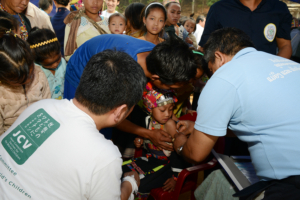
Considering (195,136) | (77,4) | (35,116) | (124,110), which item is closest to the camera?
(35,116)

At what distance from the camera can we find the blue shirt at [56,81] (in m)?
2.29

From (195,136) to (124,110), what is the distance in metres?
0.51

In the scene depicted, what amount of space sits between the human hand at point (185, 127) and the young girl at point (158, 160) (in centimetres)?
6

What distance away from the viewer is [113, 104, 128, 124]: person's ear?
1.12 m

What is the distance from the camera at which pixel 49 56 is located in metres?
2.25

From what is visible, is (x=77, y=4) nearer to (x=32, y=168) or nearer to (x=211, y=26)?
(x=211, y=26)

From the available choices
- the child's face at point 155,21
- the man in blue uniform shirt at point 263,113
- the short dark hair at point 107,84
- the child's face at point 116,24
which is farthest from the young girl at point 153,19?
the short dark hair at point 107,84

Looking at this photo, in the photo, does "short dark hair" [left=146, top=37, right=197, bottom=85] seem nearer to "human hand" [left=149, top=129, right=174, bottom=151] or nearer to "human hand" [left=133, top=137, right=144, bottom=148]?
"human hand" [left=149, top=129, right=174, bottom=151]

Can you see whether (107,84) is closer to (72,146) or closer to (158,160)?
(72,146)

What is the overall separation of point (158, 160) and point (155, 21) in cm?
187

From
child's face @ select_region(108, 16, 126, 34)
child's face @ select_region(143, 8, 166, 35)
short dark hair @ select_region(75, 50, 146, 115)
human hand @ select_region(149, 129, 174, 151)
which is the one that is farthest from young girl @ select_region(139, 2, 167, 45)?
short dark hair @ select_region(75, 50, 146, 115)

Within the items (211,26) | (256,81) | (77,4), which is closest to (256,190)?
(256,81)

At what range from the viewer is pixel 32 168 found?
93cm

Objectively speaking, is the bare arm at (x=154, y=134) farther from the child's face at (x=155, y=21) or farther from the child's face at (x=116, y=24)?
the child's face at (x=116, y=24)
